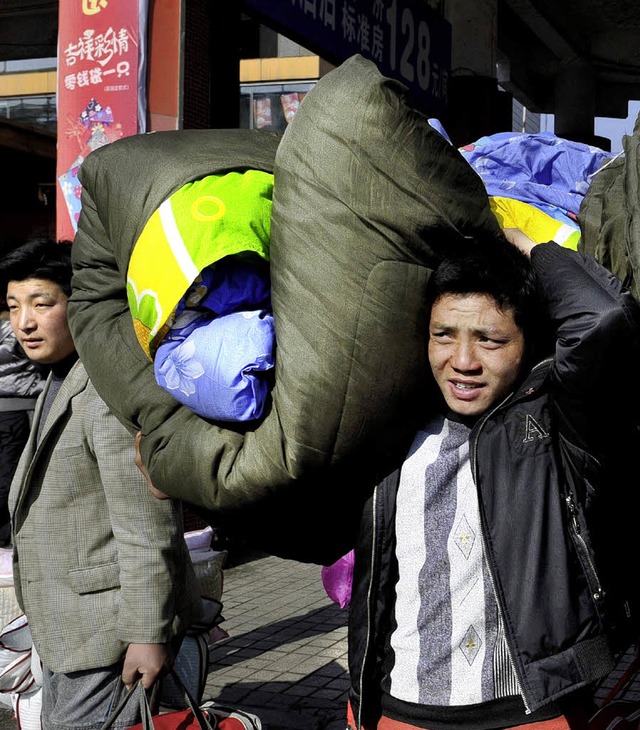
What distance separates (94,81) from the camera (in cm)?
562

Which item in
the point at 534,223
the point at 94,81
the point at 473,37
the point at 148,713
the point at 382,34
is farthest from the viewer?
the point at 473,37

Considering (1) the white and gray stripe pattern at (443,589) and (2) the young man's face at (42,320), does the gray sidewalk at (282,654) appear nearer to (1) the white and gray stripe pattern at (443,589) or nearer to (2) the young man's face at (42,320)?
(2) the young man's face at (42,320)

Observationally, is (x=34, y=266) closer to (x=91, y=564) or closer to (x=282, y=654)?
(x=91, y=564)

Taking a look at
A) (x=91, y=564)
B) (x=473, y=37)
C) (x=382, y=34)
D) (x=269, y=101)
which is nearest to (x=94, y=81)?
(x=382, y=34)

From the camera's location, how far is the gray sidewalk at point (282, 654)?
164 inches

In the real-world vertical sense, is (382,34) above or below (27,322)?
above

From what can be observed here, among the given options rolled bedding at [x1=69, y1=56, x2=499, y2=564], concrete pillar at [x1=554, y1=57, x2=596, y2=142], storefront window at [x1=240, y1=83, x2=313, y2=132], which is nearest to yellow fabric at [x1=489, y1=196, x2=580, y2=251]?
rolled bedding at [x1=69, y1=56, x2=499, y2=564]

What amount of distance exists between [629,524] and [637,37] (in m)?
12.9

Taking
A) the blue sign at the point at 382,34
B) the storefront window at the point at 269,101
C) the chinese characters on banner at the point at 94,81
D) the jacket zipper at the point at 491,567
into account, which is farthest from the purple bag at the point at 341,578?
the storefront window at the point at 269,101

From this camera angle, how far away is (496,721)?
176 cm

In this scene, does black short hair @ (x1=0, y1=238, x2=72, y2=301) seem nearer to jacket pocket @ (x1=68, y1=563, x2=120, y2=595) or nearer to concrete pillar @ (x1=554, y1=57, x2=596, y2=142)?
jacket pocket @ (x1=68, y1=563, x2=120, y2=595)

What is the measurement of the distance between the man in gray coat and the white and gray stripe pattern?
0.86 metres

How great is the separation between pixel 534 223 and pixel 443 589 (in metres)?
0.82

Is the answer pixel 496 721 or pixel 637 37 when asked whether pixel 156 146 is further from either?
pixel 637 37
